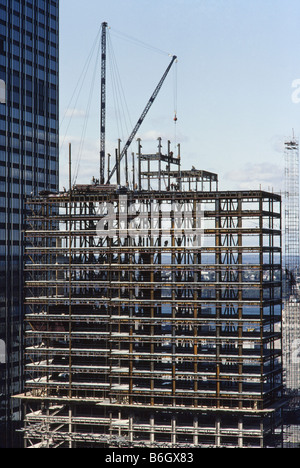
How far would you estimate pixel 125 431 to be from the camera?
630 ft

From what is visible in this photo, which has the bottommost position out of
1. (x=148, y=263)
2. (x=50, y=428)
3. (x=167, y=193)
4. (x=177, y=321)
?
(x=50, y=428)

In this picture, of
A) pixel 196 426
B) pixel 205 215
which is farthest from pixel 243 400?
pixel 205 215

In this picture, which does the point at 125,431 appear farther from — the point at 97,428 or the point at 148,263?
the point at 148,263

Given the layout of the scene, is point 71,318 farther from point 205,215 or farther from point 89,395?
point 205,215
